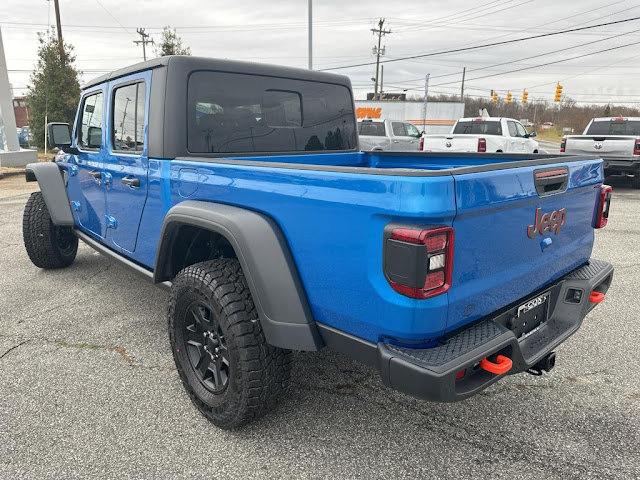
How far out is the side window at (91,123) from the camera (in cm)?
384

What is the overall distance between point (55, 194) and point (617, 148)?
11.8 m

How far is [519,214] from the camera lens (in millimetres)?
2061

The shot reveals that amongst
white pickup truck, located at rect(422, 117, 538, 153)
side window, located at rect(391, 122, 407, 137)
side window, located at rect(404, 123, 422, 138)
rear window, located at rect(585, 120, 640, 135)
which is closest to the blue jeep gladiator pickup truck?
white pickup truck, located at rect(422, 117, 538, 153)

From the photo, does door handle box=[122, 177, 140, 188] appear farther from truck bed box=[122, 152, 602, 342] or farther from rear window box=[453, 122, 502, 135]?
rear window box=[453, 122, 502, 135]

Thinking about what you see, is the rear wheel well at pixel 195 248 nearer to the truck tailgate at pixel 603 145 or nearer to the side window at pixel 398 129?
the truck tailgate at pixel 603 145

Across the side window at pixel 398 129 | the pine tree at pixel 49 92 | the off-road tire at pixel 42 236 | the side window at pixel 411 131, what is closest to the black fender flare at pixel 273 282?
the off-road tire at pixel 42 236

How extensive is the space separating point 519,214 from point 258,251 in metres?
1.16

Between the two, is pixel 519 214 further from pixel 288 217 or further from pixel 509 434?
pixel 509 434

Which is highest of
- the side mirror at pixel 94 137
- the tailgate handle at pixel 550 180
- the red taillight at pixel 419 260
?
the side mirror at pixel 94 137

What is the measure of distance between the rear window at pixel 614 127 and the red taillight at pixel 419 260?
44.1ft

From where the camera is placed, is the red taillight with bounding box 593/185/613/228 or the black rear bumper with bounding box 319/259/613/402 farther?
the red taillight with bounding box 593/185/613/228

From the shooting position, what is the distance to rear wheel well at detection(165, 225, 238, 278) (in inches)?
110

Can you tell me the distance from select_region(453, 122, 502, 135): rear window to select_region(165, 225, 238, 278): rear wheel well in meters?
12.4

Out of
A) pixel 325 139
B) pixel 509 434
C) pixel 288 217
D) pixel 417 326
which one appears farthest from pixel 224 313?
pixel 325 139
